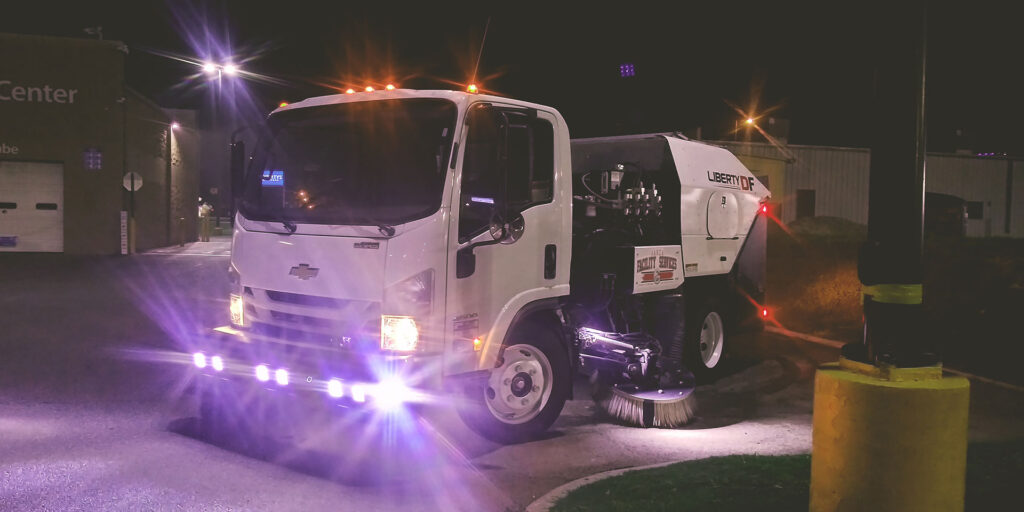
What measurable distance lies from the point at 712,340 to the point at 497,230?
182 inches

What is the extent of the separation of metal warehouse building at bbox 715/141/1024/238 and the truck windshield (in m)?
19.7

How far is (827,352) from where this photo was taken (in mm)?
10766

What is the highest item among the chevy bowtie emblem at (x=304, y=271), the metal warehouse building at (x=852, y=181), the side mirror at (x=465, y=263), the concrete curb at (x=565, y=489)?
the metal warehouse building at (x=852, y=181)

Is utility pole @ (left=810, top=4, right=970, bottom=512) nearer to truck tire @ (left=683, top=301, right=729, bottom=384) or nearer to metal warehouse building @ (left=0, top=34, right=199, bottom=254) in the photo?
truck tire @ (left=683, top=301, right=729, bottom=384)

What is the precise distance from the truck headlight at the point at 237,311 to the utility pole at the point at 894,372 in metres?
4.29

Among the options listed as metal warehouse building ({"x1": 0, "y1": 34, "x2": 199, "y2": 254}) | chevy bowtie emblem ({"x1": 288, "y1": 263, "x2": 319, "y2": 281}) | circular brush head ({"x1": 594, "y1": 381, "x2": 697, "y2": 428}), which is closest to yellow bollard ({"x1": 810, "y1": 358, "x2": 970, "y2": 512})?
circular brush head ({"x1": 594, "y1": 381, "x2": 697, "y2": 428})

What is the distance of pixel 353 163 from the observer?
19.5ft

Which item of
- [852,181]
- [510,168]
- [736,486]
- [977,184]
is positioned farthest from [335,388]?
[977,184]

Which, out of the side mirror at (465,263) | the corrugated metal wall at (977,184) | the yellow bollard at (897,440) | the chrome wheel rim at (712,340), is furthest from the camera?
the corrugated metal wall at (977,184)

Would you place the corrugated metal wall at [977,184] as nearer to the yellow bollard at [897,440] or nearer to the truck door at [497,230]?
the truck door at [497,230]

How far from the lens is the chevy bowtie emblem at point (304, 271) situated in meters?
5.67

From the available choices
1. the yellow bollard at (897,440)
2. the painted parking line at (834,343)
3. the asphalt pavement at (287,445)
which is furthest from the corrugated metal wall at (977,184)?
the yellow bollard at (897,440)

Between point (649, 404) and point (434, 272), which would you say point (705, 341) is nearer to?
point (649, 404)

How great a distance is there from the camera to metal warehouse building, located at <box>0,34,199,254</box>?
989 inches
